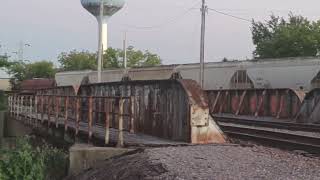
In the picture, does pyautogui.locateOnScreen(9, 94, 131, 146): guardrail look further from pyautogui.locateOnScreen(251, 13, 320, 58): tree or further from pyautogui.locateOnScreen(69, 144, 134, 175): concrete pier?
pyautogui.locateOnScreen(251, 13, 320, 58): tree

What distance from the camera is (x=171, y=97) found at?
13781 millimetres

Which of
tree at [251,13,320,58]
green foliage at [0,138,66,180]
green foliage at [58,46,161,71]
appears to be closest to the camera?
green foliage at [0,138,66,180]

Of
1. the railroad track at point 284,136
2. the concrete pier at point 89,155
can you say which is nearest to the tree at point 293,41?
the railroad track at point 284,136

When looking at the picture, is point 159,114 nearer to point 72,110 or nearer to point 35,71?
point 72,110

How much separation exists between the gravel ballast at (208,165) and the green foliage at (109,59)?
87086mm

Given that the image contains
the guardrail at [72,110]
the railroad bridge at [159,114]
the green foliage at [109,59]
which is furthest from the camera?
the green foliage at [109,59]

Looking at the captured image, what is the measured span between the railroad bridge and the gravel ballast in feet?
4.59

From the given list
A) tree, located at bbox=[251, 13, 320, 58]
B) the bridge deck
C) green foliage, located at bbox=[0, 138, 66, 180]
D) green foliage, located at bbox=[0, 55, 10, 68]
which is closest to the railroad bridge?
the bridge deck

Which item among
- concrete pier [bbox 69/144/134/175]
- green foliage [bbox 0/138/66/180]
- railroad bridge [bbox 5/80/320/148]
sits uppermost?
railroad bridge [bbox 5/80/320/148]

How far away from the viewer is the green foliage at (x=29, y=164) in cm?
1293

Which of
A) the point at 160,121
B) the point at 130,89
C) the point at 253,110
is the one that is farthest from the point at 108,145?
the point at 253,110

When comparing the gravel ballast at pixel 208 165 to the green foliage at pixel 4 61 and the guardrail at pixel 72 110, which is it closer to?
the guardrail at pixel 72 110

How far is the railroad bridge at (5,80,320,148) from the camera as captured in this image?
1272 cm

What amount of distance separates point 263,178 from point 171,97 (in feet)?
19.3
